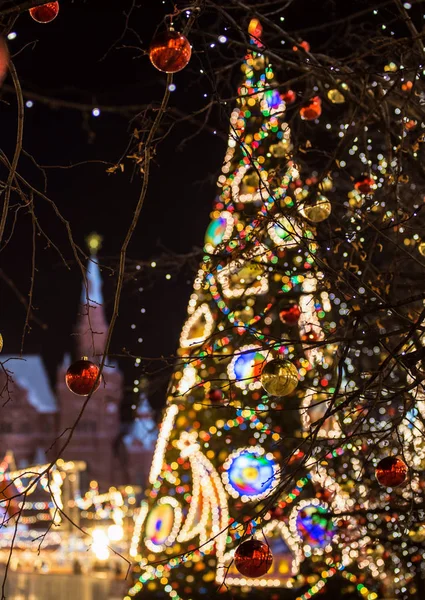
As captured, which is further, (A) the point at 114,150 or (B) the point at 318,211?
(A) the point at 114,150

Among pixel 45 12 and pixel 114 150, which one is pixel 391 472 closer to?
pixel 45 12

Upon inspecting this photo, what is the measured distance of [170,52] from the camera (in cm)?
286

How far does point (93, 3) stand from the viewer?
8.38 m

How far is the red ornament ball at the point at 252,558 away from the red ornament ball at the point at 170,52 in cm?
183

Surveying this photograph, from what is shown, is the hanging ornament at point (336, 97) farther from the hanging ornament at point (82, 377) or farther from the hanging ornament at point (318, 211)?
the hanging ornament at point (82, 377)

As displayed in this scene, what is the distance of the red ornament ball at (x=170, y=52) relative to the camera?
9.38ft

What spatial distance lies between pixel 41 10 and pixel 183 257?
8.97 ft

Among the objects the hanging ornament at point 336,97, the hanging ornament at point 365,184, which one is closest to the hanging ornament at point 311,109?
the hanging ornament at point 336,97

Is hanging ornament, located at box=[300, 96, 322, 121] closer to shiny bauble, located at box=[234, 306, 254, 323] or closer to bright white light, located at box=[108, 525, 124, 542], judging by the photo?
shiny bauble, located at box=[234, 306, 254, 323]

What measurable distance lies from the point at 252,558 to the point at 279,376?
2.41 feet

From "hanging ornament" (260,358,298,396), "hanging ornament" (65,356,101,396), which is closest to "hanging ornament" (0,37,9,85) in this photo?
"hanging ornament" (65,356,101,396)

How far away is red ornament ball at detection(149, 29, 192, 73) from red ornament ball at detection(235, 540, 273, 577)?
183 centimetres

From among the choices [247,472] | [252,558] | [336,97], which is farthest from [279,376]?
[247,472]

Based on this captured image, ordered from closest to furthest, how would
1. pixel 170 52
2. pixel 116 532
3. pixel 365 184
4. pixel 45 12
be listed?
pixel 170 52, pixel 45 12, pixel 365 184, pixel 116 532
